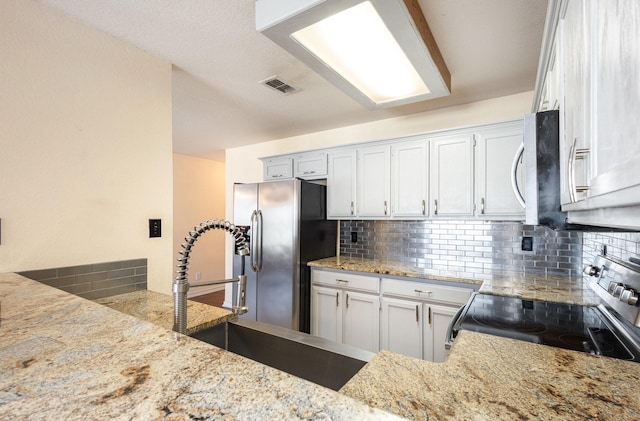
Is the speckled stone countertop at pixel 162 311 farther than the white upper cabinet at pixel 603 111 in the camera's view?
Yes

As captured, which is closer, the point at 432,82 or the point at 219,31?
the point at 219,31

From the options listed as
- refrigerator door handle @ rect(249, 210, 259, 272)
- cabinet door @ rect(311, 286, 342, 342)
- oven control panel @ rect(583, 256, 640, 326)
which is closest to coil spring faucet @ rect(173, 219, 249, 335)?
oven control panel @ rect(583, 256, 640, 326)

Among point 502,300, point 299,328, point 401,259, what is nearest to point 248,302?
point 299,328

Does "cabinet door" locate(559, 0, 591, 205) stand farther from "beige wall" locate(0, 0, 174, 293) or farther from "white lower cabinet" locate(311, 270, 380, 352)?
"beige wall" locate(0, 0, 174, 293)

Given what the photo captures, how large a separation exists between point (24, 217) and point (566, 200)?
2.22 metres

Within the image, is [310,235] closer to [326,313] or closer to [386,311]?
[326,313]

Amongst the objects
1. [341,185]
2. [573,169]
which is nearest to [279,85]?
[341,185]

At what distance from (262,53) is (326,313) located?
2282mm

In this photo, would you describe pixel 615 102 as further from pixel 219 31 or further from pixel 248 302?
pixel 248 302

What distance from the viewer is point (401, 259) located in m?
3.03

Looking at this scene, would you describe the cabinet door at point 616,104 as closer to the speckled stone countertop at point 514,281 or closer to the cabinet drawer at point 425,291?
the speckled stone countertop at point 514,281

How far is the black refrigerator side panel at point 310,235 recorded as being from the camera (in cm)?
294

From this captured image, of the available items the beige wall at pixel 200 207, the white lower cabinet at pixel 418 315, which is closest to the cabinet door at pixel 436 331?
the white lower cabinet at pixel 418 315

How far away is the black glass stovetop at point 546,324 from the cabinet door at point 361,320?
1046 mm
